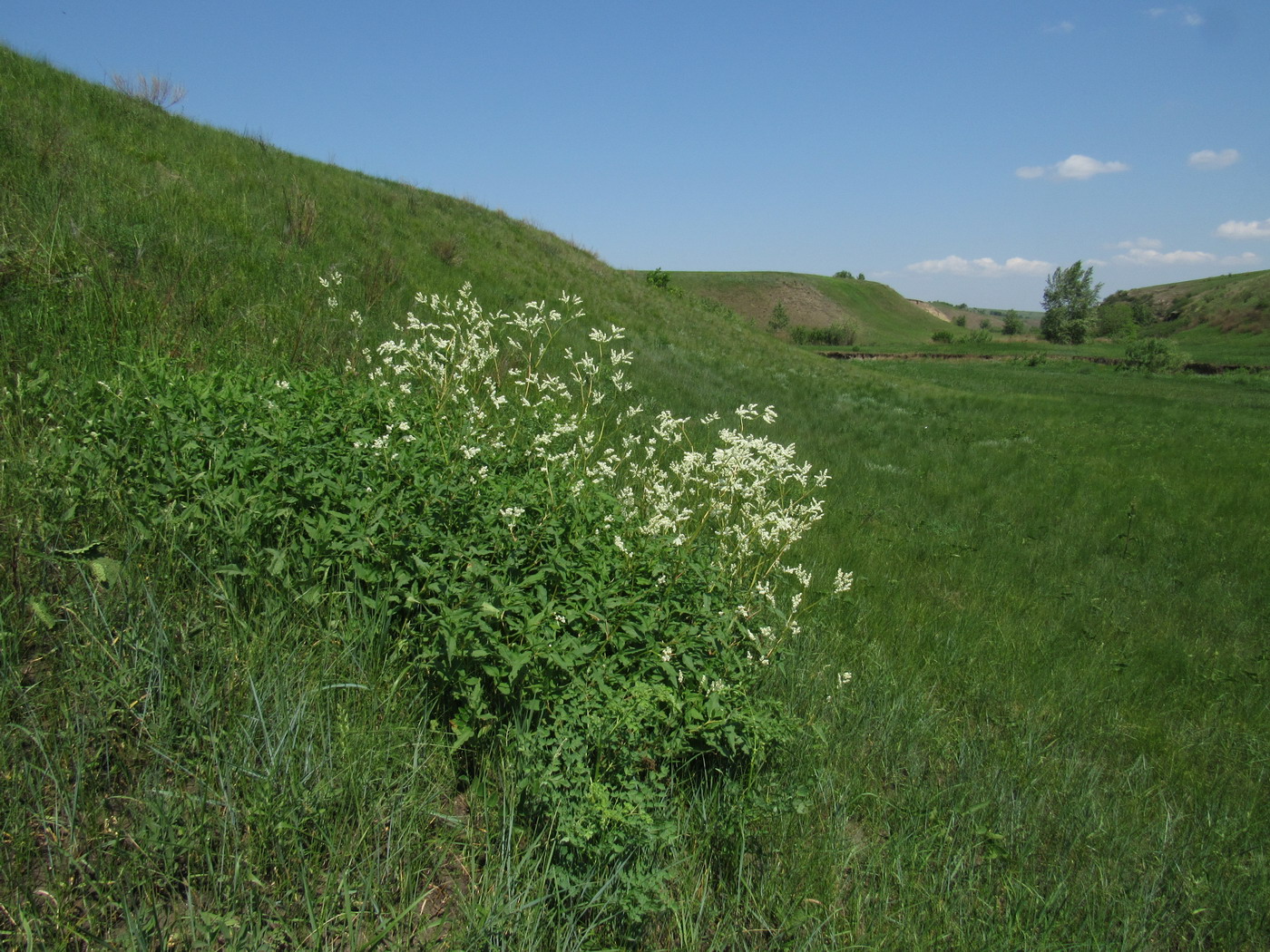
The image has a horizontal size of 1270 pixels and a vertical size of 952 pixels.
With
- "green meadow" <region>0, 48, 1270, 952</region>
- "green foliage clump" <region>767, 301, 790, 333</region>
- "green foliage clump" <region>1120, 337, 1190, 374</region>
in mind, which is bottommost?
"green meadow" <region>0, 48, 1270, 952</region>

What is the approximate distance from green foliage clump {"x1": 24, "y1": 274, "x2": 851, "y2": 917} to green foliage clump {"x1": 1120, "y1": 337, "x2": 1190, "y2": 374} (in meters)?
50.8

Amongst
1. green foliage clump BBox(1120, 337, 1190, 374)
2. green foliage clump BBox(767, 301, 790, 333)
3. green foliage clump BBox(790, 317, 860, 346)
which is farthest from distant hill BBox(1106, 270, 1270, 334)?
green foliage clump BBox(767, 301, 790, 333)

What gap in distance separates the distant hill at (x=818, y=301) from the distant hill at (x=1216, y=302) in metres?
27.7

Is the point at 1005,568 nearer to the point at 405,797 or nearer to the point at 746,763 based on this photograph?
the point at 746,763

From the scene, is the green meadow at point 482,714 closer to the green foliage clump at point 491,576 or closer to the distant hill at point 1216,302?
the green foliage clump at point 491,576

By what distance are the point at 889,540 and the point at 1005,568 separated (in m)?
1.39

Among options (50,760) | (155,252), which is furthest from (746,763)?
(155,252)

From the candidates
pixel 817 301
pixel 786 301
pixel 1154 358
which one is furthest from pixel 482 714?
pixel 817 301

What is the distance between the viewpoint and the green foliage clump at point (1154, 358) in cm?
4256

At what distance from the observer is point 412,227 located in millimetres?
13906

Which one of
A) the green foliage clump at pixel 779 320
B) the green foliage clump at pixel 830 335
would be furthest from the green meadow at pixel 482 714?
the green foliage clump at pixel 779 320

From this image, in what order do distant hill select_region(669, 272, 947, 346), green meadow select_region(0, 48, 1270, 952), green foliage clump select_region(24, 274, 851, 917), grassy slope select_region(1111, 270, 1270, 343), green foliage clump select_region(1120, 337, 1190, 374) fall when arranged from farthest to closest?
distant hill select_region(669, 272, 947, 346) → grassy slope select_region(1111, 270, 1270, 343) → green foliage clump select_region(1120, 337, 1190, 374) → green foliage clump select_region(24, 274, 851, 917) → green meadow select_region(0, 48, 1270, 952)

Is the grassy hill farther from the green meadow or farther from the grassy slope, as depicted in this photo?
the green meadow

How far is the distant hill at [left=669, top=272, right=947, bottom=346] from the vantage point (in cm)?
8850
